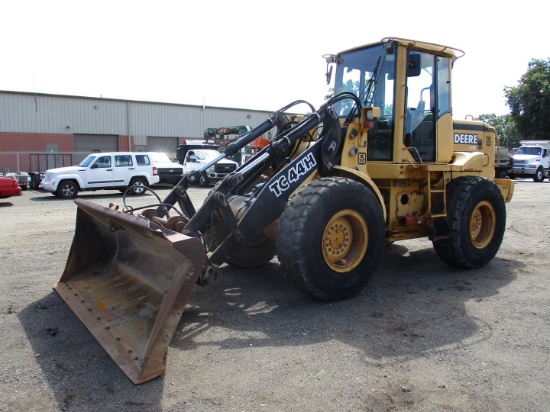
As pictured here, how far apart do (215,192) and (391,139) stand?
8.56 feet

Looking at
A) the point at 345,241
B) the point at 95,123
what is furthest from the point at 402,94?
the point at 95,123

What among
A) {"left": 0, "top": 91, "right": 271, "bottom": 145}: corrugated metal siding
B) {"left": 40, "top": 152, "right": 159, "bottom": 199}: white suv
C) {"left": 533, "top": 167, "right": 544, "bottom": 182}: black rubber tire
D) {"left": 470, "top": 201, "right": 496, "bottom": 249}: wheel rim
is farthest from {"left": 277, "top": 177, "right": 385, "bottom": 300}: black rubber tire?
{"left": 0, "top": 91, "right": 271, "bottom": 145}: corrugated metal siding

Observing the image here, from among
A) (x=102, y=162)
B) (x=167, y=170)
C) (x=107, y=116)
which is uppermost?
(x=107, y=116)

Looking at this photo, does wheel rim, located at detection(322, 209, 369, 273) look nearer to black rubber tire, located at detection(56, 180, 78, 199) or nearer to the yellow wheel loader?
the yellow wheel loader

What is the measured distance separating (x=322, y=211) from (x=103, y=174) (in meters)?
15.4

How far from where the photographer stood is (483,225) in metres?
7.17

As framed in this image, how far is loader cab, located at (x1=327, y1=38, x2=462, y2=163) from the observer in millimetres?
6348

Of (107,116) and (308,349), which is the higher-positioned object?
(107,116)

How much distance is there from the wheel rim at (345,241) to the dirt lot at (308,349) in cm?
44

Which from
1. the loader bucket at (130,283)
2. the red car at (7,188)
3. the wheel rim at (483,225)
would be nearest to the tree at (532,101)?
the wheel rim at (483,225)

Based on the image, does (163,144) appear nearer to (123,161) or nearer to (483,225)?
(123,161)

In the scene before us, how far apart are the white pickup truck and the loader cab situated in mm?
24965

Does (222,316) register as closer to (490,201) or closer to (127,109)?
(490,201)

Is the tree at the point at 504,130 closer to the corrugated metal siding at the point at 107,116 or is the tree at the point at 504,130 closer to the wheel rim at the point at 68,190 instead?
the corrugated metal siding at the point at 107,116
